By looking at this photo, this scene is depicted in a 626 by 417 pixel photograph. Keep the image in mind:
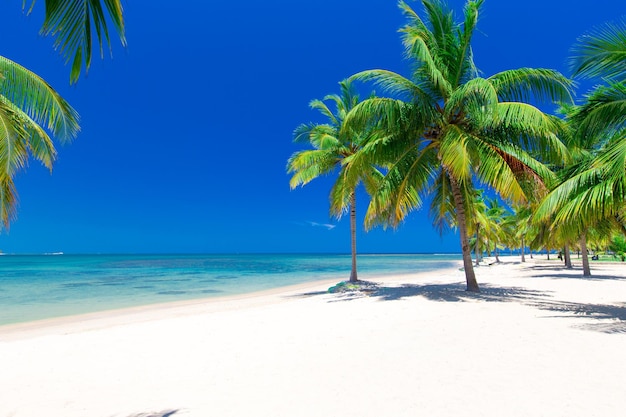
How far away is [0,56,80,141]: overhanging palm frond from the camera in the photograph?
532 centimetres

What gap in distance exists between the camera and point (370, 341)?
Result: 16.5 feet

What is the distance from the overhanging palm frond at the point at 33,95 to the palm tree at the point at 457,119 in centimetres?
654

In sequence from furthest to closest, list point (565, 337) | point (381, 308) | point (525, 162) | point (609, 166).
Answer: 1. point (525, 162)
2. point (381, 308)
3. point (609, 166)
4. point (565, 337)

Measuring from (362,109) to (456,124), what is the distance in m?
2.76

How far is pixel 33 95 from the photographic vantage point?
544cm

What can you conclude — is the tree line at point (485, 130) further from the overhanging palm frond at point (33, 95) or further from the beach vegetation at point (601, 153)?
the overhanging palm frond at point (33, 95)

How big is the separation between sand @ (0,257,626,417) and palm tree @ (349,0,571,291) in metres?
3.53

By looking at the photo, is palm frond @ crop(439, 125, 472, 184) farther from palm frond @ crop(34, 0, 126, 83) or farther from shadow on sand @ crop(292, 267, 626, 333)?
palm frond @ crop(34, 0, 126, 83)

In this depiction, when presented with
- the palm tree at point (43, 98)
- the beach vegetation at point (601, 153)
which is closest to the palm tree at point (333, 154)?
the beach vegetation at point (601, 153)

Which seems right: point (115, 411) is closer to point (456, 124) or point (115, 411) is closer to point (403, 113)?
point (403, 113)

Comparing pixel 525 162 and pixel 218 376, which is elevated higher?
pixel 525 162

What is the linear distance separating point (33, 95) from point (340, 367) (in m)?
6.10

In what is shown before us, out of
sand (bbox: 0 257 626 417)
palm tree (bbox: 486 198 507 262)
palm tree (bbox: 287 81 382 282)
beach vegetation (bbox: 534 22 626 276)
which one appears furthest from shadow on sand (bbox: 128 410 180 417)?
palm tree (bbox: 486 198 507 262)

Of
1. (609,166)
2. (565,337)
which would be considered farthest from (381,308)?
(609,166)
